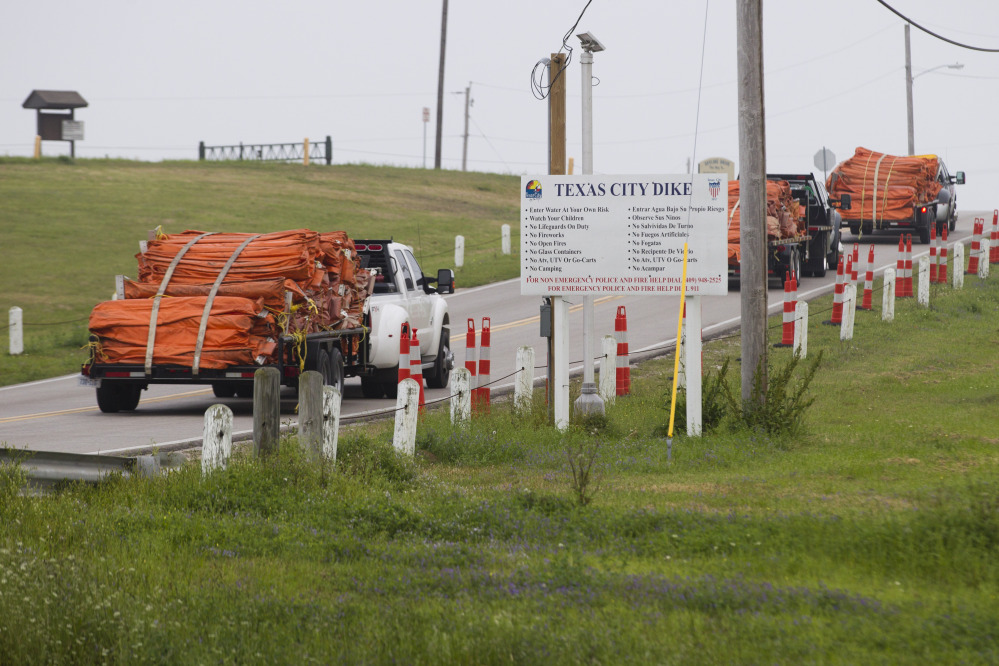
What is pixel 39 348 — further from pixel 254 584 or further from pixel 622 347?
pixel 254 584

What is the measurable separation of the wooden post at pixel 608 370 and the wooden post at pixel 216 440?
264 inches

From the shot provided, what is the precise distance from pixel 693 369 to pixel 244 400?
23.3 feet

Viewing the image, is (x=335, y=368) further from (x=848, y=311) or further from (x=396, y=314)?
(x=848, y=311)

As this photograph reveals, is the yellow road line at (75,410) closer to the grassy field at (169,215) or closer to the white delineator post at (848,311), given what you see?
the grassy field at (169,215)

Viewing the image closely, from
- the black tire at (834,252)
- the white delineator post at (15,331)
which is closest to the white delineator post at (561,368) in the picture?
the white delineator post at (15,331)

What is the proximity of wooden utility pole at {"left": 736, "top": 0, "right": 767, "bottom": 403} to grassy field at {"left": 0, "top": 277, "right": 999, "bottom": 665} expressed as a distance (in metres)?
1.62

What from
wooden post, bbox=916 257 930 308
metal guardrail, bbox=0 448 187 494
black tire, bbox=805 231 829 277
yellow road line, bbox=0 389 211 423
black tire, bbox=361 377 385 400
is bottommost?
yellow road line, bbox=0 389 211 423

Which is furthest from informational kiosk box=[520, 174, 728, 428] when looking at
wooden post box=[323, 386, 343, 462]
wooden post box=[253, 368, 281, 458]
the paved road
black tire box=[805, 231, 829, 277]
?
black tire box=[805, 231, 829, 277]

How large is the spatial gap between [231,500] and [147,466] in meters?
1.02

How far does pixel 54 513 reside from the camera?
7.35 meters

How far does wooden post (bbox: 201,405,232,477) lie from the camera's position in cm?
824

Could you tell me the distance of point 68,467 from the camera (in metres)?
8.15

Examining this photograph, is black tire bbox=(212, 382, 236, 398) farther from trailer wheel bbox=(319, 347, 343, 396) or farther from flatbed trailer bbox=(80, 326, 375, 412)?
trailer wheel bbox=(319, 347, 343, 396)

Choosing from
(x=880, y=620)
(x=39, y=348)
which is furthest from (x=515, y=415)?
(x=39, y=348)
